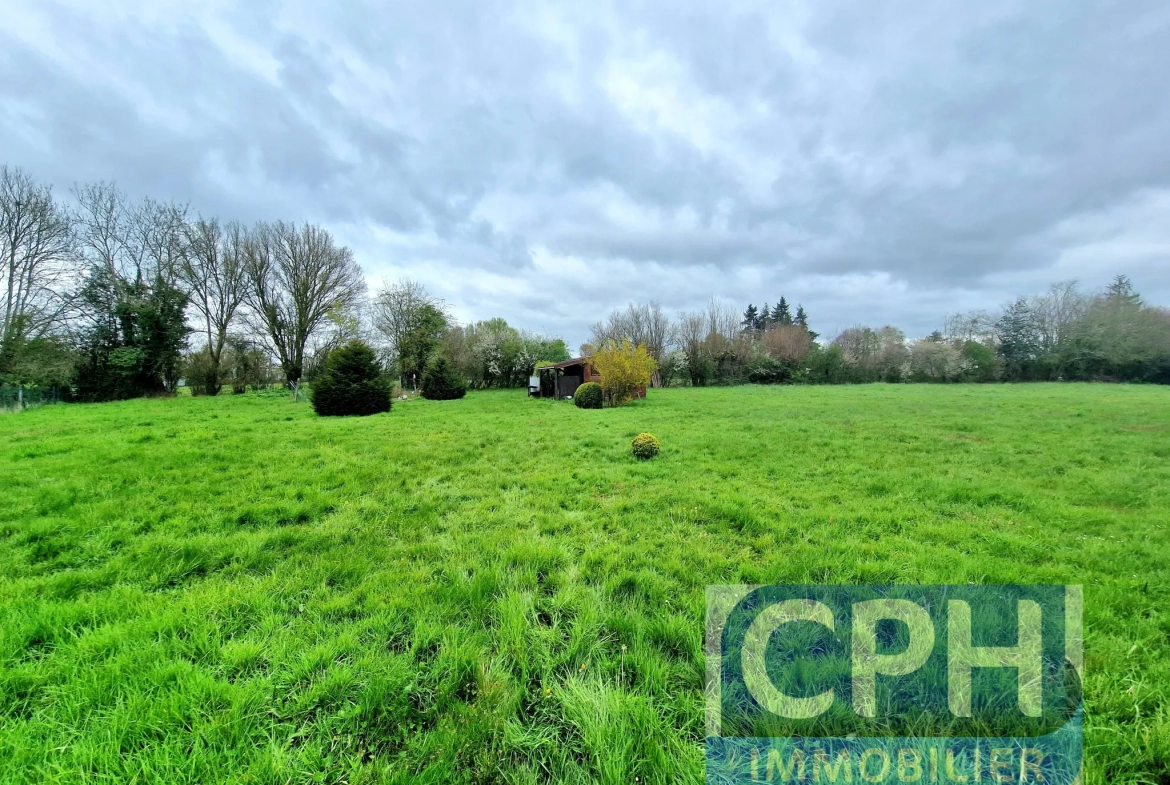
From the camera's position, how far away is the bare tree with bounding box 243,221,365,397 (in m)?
23.2

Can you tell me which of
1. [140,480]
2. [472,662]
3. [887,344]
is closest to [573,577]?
[472,662]

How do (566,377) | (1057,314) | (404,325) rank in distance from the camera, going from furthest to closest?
(1057,314)
(404,325)
(566,377)

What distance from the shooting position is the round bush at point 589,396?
16078mm

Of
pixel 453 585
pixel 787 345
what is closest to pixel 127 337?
pixel 453 585

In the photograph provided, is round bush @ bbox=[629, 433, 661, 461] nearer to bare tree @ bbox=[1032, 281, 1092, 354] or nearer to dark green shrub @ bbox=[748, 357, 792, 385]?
dark green shrub @ bbox=[748, 357, 792, 385]

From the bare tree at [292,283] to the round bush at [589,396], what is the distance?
17.8 m

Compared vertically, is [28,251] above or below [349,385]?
above

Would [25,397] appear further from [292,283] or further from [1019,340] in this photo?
[1019,340]

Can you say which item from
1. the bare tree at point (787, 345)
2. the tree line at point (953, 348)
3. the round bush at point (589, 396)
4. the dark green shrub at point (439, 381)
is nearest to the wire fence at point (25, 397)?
the dark green shrub at point (439, 381)

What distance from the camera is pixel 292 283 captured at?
23.8 meters

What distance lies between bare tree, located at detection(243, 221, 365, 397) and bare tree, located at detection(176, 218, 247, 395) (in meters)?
0.52

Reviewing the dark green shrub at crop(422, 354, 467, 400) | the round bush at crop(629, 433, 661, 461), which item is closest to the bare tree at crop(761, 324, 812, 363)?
the dark green shrub at crop(422, 354, 467, 400)

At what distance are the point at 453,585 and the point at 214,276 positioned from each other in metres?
29.9

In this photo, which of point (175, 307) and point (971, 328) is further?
point (971, 328)
